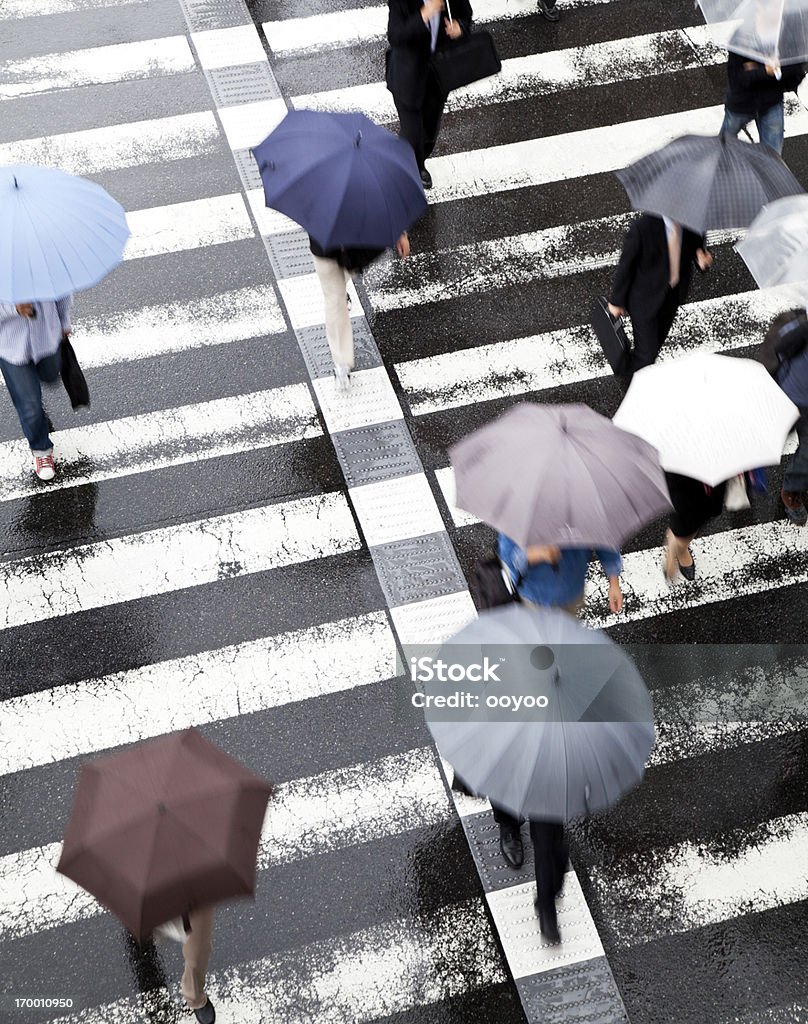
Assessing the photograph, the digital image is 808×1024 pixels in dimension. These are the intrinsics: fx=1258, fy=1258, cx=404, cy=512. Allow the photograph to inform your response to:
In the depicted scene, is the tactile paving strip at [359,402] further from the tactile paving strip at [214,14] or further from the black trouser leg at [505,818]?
the tactile paving strip at [214,14]

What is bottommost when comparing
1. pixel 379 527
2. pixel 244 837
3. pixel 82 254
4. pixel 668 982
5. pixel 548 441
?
pixel 668 982

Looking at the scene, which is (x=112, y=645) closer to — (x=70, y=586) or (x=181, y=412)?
(x=70, y=586)

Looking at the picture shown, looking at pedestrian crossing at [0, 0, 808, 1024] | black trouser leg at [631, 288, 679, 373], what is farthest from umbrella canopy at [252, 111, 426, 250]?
black trouser leg at [631, 288, 679, 373]

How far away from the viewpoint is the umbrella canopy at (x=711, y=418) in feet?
19.4

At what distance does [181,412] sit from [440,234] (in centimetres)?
250

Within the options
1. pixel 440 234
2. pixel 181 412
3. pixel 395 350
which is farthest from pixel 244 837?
pixel 440 234

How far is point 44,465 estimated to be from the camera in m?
7.63

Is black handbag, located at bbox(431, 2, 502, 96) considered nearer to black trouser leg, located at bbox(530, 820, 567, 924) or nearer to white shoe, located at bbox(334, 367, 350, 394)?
white shoe, located at bbox(334, 367, 350, 394)

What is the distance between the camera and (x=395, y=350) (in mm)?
8500

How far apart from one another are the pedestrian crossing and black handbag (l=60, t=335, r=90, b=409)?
1.75 feet

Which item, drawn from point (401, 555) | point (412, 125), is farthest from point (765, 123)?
point (401, 555)

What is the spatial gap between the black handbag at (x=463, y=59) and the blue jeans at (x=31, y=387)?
3.36m

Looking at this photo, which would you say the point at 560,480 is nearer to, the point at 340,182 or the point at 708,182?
the point at 708,182

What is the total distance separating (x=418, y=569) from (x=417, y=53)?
358 cm
